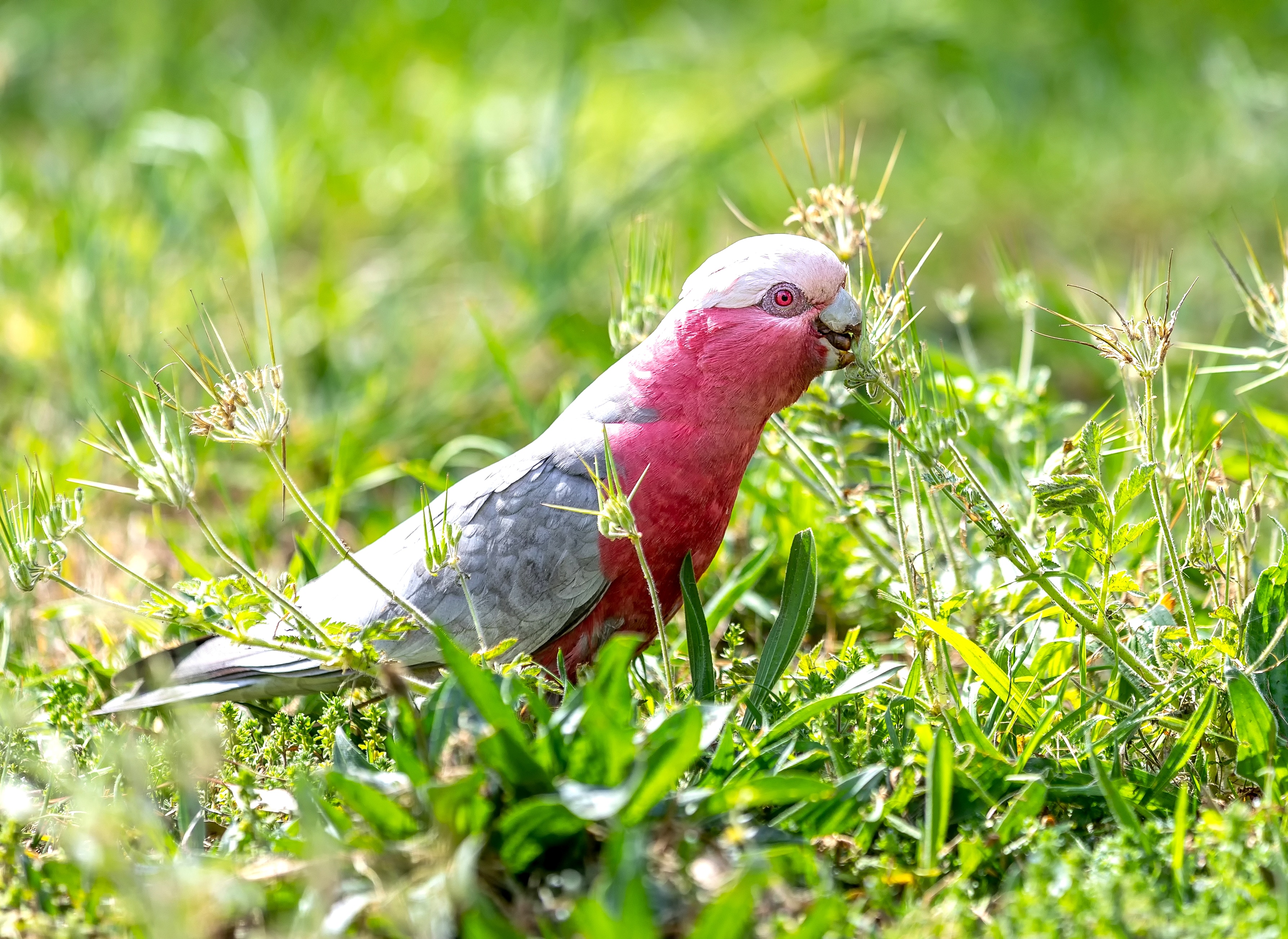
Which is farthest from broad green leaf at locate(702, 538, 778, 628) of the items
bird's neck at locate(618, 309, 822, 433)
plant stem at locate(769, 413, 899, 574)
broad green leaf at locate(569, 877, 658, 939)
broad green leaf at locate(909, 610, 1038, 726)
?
broad green leaf at locate(569, 877, 658, 939)

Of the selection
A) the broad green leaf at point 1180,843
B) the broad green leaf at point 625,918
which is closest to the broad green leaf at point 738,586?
the broad green leaf at point 1180,843

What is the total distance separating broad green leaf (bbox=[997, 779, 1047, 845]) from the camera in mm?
1828

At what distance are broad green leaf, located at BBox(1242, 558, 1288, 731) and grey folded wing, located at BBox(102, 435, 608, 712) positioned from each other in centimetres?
116

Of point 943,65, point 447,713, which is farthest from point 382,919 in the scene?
point 943,65

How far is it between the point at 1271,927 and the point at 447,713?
117cm

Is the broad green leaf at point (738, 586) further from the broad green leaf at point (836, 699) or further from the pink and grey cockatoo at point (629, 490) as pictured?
the broad green leaf at point (836, 699)

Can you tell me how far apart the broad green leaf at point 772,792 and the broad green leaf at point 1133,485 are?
71 centimetres

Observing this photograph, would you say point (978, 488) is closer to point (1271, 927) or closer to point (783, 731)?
point (783, 731)

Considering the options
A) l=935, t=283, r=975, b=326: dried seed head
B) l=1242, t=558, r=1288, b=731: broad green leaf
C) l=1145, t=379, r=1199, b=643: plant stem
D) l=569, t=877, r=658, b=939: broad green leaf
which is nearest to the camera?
l=569, t=877, r=658, b=939: broad green leaf

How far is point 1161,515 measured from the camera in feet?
6.50

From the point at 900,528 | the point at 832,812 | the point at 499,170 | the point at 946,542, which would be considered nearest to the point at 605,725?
the point at 832,812

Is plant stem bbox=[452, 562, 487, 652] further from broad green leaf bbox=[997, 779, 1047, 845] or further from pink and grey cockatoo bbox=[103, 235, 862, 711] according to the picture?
broad green leaf bbox=[997, 779, 1047, 845]

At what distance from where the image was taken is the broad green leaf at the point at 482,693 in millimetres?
1751

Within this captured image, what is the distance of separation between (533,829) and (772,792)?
0.35 m
